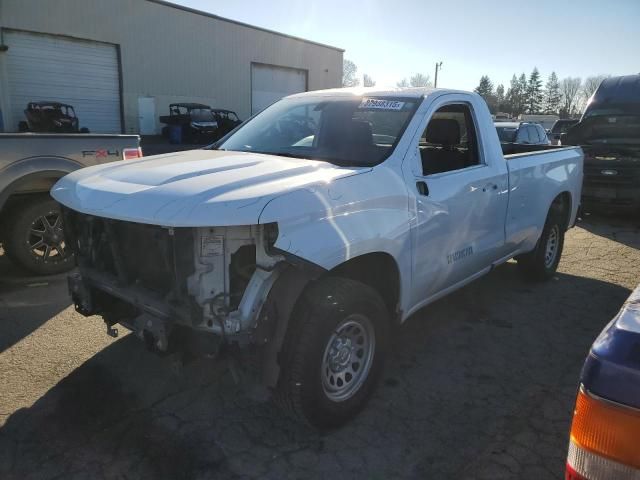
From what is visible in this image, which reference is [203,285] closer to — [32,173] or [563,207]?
[32,173]

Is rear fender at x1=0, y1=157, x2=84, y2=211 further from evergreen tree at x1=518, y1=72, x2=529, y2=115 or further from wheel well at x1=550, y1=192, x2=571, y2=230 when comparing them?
evergreen tree at x1=518, y1=72, x2=529, y2=115

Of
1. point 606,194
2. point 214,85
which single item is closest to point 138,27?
point 214,85

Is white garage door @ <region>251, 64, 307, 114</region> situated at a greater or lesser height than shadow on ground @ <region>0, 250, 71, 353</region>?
greater

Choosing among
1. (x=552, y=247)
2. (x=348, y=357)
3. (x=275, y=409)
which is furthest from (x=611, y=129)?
(x=275, y=409)

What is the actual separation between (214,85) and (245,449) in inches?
1168

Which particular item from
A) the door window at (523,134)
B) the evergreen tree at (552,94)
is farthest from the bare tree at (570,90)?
the door window at (523,134)

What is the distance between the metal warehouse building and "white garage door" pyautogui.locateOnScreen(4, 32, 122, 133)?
4 centimetres

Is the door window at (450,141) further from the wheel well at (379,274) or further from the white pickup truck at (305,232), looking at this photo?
the wheel well at (379,274)

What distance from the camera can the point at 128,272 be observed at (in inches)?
119

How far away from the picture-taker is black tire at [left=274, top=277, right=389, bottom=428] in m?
2.68

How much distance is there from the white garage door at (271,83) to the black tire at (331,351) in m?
29.5

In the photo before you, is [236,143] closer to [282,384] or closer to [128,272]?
[128,272]

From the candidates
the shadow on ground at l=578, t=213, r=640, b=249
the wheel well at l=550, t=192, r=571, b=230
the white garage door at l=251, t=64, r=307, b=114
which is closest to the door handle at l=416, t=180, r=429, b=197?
the wheel well at l=550, t=192, r=571, b=230

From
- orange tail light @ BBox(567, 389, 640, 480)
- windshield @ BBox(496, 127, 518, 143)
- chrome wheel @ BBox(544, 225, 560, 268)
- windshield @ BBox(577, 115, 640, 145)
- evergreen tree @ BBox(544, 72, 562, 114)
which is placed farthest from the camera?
evergreen tree @ BBox(544, 72, 562, 114)
